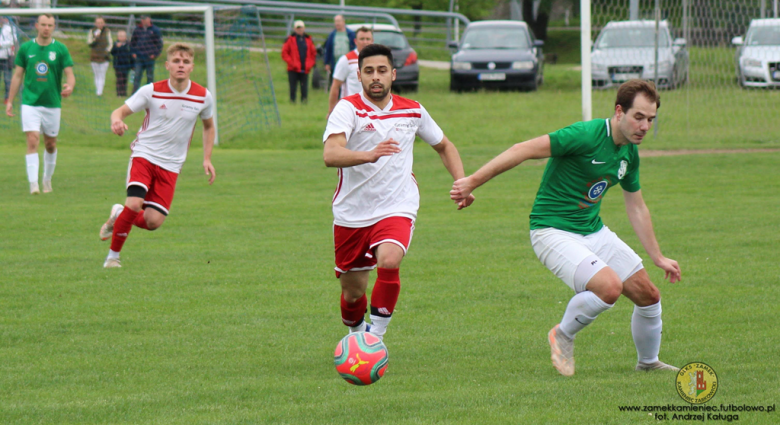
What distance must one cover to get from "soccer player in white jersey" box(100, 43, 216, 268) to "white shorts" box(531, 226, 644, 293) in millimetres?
4404

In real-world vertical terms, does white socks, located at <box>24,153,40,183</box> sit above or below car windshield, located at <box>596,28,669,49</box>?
below

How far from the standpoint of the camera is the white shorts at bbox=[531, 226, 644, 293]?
5472mm

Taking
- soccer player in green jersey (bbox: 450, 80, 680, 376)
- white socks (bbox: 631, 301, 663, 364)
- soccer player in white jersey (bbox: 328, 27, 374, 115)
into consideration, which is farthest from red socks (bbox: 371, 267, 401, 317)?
soccer player in white jersey (bbox: 328, 27, 374, 115)

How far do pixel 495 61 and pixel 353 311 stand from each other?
770 inches

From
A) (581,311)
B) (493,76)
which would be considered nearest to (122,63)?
(493,76)

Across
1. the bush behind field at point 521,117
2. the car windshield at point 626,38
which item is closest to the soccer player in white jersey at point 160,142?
the bush behind field at point 521,117

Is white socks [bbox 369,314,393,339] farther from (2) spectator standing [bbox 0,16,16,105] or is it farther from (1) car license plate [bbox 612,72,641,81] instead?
(2) spectator standing [bbox 0,16,16,105]

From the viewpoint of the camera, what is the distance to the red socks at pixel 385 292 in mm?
5742

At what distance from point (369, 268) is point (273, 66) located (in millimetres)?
25242

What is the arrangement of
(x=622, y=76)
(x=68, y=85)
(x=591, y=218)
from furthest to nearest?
(x=622, y=76), (x=68, y=85), (x=591, y=218)

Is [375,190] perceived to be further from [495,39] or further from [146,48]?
[495,39]

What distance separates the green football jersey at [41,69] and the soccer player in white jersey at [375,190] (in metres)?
8.72

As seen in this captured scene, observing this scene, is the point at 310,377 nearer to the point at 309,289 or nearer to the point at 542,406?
the point at 542,406

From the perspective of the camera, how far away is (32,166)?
13539 mm
